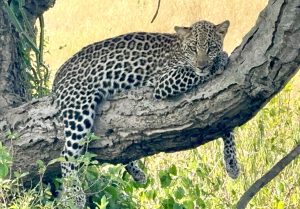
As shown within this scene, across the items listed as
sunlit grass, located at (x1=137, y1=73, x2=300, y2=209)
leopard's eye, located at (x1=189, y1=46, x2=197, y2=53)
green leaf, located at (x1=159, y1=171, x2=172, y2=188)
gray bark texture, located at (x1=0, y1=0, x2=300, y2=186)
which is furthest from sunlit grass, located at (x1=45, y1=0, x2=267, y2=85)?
gray bark texture, located at (x1=0, y1=0, x2=300, y2=186)

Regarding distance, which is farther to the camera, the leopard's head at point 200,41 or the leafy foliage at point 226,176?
the leafy foliage at point 226,176

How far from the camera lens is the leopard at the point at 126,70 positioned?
667 cm

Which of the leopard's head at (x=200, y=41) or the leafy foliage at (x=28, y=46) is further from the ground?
the leopard's head at (x=200, y=41)

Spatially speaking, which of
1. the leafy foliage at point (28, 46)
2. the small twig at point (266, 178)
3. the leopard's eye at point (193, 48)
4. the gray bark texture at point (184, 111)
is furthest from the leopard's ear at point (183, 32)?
the small twig at point (266, 178)

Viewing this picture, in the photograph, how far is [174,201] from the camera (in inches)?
268

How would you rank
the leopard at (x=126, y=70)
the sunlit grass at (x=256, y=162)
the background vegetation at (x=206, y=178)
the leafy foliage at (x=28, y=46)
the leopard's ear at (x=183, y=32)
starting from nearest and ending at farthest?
the background vegetation at (x=206, y=178) < the leopard at (x=126, y=70) < the leafy foliage at (x=28, y=46) < the leopard's ear at (x=183, y=32) < the sunlit grass at (x=256, y=162)

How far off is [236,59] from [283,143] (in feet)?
11.0

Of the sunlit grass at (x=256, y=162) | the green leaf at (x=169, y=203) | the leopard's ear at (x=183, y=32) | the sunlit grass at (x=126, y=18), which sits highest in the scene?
the leopard's ear at (x=183, y=32)

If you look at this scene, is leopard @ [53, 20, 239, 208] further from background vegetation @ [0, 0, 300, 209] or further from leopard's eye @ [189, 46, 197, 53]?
background vegetation @ [0, 0, 300, 209]

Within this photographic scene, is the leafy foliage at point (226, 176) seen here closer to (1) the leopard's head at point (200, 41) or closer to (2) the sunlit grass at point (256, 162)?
(2) the sunlit grass at point (256, 162)

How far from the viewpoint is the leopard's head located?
6.85 metres

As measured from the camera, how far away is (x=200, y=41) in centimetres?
701

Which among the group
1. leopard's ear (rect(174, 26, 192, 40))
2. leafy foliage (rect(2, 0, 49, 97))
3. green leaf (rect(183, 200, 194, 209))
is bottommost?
green leaf (rect(183, 200, 194, 209))

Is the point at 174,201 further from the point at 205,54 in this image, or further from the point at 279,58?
the point at 279,58
